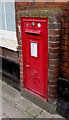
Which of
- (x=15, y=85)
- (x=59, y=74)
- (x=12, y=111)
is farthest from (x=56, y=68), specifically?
(x=15, y=85)

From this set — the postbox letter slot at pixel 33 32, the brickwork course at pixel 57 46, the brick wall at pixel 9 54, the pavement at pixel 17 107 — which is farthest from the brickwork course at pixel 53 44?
the brick wall at pixel 9 54

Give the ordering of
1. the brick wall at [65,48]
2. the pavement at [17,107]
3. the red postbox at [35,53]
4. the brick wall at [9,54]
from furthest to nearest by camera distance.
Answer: the brick wall at [9,54]
the pavement at [17,107]
the red postbox at [35,53]
the brick wall at [65,48]

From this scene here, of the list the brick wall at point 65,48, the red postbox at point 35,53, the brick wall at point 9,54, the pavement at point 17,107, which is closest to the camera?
the brick wall at point 65,48

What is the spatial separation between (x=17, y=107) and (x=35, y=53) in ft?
4.10

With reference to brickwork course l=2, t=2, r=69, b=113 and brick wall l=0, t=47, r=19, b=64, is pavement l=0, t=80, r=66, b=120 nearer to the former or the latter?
brickwork course l=2, t=2, r=69, b=113

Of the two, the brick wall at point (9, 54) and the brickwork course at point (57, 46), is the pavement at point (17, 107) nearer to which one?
the brickwork course at point (57, 46)

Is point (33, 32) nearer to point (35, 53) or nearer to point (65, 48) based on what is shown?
point (35, 53)

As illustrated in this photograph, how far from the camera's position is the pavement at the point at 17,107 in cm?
328

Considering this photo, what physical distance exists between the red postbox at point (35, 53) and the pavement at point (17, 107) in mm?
316

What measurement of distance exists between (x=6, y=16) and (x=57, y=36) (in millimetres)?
1805

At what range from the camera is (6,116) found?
3299 millimetres

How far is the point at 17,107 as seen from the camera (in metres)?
3.56

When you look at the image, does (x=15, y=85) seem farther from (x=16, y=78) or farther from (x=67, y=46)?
(x=67, y=46)

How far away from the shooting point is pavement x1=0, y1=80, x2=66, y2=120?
3.28 m
